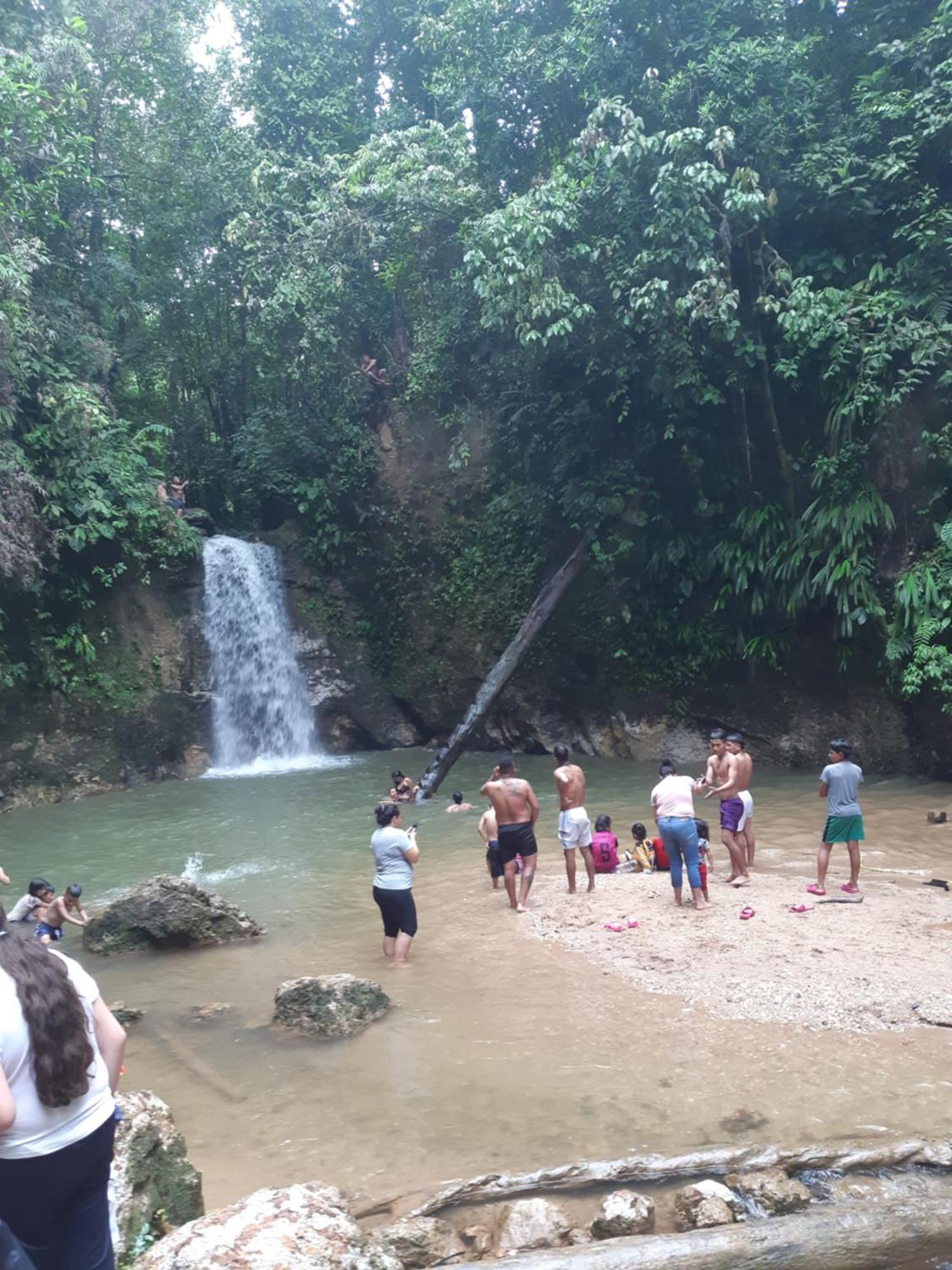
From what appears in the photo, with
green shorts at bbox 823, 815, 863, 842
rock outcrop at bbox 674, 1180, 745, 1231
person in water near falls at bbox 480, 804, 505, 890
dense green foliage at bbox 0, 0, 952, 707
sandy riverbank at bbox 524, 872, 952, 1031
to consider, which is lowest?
rock outcrop at bbox 674, 1180, 745, 1231

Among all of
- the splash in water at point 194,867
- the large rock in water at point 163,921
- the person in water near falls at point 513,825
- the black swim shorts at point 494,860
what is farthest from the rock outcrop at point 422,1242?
the splash in water at point 194,867

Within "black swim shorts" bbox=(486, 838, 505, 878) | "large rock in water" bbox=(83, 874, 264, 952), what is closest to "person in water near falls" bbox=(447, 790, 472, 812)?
"black swim shorts" bbox=(486, 838, 505, 878)

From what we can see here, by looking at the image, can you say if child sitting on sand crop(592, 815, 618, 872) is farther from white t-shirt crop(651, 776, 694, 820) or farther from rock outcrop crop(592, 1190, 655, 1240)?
rock outcrop crop(592, 1190, 655, 1240)

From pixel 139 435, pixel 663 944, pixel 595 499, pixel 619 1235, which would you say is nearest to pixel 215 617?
pixel 139 435

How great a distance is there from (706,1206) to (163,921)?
5.72m

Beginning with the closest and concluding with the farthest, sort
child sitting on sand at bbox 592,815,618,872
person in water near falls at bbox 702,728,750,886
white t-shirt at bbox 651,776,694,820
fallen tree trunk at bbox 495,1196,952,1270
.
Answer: fallen tree trunk at bbox 495,1196,952,1270, white t-shirt at bbox 651,776,694,820, person in water near falls at bbox 702,728,750,886, child sitting on sand at bbox 592,815,618,872

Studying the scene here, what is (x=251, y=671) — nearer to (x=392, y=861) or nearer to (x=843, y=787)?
(x=392, y=861)

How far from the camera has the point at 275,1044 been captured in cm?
658

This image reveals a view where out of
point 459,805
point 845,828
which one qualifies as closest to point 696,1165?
point 845,828

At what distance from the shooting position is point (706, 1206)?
4316 mm

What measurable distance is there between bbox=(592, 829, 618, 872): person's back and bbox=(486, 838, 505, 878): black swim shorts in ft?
4.25

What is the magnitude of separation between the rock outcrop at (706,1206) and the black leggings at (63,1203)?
255 centimetres

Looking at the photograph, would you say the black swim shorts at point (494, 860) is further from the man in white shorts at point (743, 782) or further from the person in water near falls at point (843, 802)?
the person in water near falls at point (843, 802)

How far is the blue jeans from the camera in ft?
28.9
